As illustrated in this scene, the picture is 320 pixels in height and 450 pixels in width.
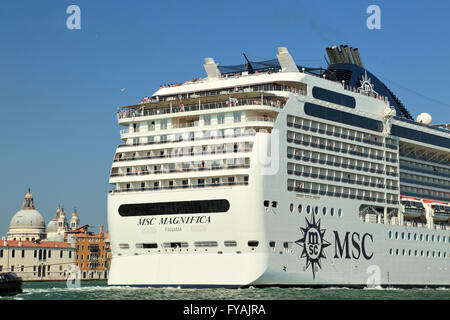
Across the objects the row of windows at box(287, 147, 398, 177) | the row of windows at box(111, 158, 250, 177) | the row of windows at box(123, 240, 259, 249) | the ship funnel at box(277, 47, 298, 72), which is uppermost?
the ship funnel at box(277, 47, 298, 72)

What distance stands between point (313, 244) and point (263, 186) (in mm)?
5541

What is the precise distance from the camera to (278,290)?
39.5 m

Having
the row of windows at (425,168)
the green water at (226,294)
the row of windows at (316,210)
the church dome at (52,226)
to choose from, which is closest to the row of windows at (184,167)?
the row of windows at (316,210)

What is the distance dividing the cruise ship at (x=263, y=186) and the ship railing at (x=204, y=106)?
98 mm

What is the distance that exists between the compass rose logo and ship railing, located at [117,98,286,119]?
7.60 meters

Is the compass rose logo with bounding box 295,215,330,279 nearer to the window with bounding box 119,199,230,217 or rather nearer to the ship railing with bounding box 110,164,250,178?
the window with bounding box 119,199,230,217

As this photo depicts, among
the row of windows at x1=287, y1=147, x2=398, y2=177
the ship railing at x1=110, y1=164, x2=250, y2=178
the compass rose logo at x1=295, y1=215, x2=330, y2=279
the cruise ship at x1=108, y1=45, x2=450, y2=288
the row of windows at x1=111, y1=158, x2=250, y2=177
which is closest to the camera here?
the cruise ship at x1=108, y1=45, x2=450, y2=288

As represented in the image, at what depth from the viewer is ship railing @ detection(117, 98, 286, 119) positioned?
145 ft

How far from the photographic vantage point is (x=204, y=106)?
4550cm

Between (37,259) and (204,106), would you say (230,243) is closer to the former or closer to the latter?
(204,106)

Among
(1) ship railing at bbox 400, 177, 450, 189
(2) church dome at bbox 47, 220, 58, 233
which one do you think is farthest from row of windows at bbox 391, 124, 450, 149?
(2) church dome at bbox 47, 220, 58, 233

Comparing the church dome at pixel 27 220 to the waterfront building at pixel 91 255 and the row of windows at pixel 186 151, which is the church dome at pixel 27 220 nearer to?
the waterfront building at pixel 91 255

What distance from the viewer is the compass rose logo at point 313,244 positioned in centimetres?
4284
